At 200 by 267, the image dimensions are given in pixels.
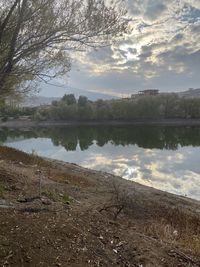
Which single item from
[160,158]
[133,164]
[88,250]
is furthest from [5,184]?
[160,158]

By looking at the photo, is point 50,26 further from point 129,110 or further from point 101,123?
point 101,123

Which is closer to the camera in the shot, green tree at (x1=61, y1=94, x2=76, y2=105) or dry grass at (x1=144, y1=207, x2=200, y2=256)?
dry grass at (x1=144, y1=207, x2=200, y2=256)

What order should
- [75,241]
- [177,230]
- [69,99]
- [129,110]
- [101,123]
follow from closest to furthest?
1. [75,241]
2. [177,230]
3. [129,110]
4. [101,123]
5. [69,99]

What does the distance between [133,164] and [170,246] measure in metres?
38.2

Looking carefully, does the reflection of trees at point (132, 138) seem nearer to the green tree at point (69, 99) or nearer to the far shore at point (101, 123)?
the far shore at point (101, 123)

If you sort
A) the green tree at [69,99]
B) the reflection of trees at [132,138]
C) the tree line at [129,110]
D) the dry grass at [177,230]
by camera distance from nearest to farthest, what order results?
the dry grass at [177,230]
the reflection of trees at [132,138]
the tree line at [129,110]
the green tree at [69,99]

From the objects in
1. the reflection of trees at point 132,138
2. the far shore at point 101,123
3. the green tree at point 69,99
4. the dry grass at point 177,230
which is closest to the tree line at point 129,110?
the far shore at point 101,123

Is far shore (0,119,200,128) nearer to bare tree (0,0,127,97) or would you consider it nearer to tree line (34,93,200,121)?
tree line (34,93,200,121)

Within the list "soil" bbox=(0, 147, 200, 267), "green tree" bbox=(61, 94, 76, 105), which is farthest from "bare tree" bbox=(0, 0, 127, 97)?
"green tree" bbox=(61, 94, 76, 105)

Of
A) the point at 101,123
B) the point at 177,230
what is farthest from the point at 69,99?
the point at 177,230

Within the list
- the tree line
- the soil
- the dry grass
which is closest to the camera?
the soil

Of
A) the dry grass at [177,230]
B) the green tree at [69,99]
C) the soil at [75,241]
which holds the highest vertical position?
the green tree at [69,99]

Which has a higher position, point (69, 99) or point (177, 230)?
point (69, 99)

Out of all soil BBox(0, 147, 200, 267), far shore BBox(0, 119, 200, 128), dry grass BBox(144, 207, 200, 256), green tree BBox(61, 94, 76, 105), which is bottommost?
far shore BBox(0, 119, 200, 128)
